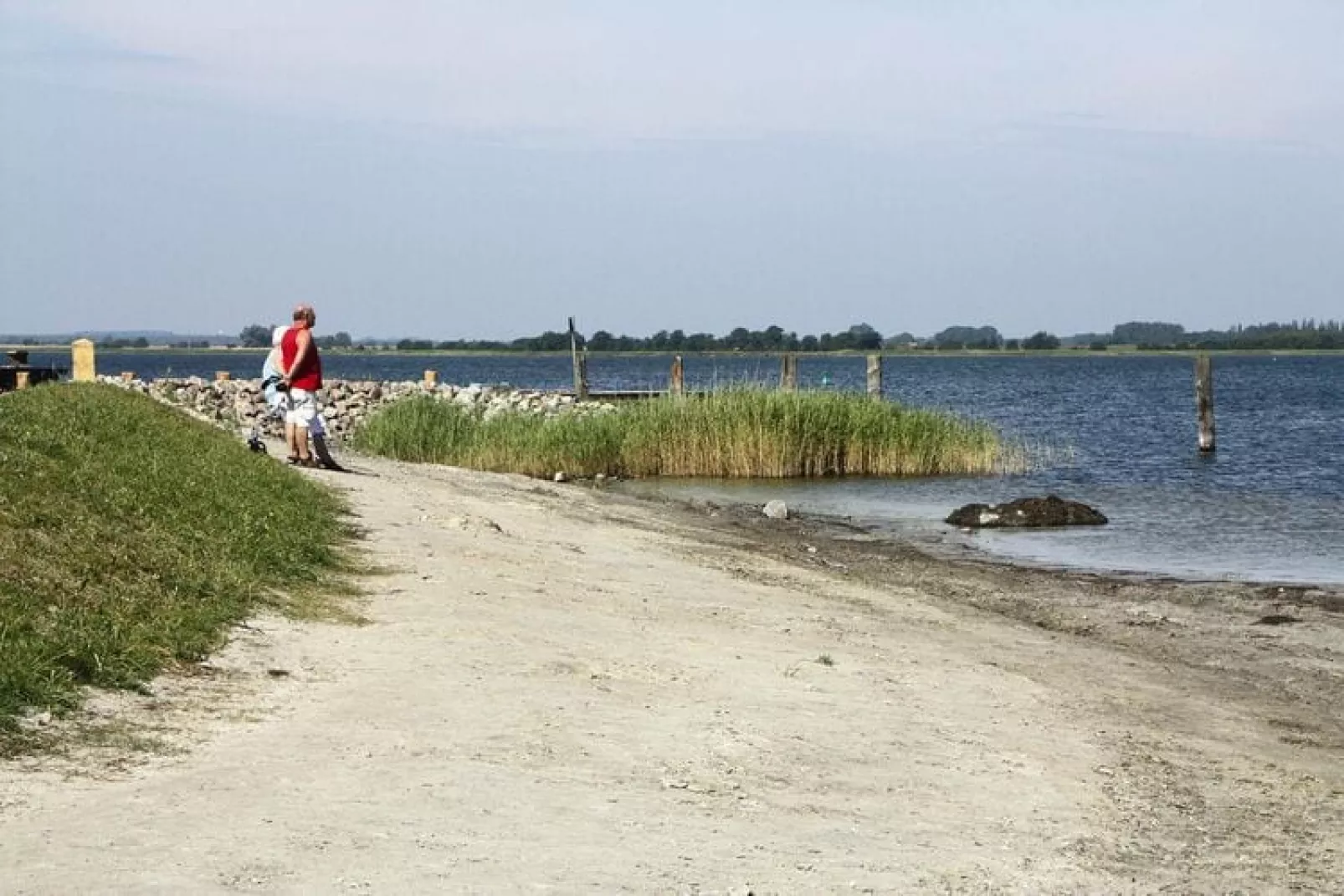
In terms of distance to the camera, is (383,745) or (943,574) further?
(943,574)

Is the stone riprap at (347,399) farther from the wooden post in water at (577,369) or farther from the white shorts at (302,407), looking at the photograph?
the white shorts at (302,407)

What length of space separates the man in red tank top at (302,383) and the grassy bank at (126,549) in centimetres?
433

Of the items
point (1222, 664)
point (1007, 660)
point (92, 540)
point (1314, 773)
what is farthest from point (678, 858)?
point (1222, 664)

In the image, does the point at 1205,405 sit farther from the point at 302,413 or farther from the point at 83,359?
the point at 302,413

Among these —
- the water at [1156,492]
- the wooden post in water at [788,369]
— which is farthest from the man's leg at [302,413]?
the wooden post in water at [788,369]

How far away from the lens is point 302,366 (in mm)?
21672

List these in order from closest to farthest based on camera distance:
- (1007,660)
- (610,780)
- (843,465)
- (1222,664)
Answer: (610,780), (1007,660), (1222,664), (843,465)

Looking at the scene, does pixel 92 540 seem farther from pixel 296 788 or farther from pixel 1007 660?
pixel 1007 660

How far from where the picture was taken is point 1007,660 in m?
12.7

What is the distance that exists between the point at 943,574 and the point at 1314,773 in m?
9.39

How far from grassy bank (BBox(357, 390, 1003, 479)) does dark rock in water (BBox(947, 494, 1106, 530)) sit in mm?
7410

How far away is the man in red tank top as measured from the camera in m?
21.5

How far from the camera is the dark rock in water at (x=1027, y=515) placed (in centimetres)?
2478

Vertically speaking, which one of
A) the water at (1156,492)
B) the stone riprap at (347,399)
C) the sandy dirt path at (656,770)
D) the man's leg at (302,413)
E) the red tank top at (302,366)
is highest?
the red tank top at (302,366)
